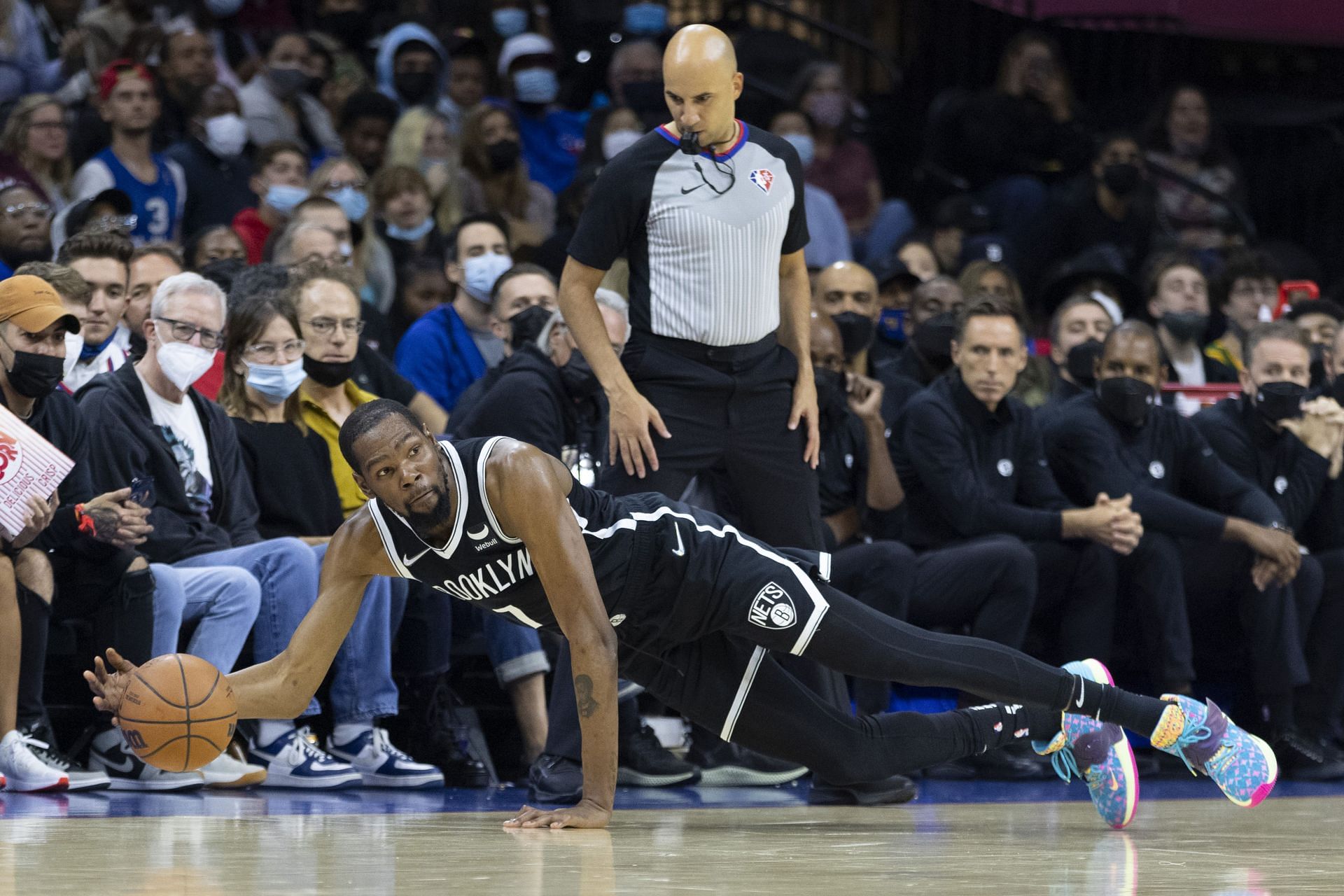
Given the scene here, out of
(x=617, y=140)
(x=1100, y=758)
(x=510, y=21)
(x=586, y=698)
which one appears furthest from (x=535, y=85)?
(x=586, y=698)

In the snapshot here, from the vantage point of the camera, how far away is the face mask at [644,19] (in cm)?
1141

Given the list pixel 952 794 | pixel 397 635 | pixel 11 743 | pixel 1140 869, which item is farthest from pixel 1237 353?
pixel 11 743

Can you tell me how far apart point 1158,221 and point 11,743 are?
291 inches

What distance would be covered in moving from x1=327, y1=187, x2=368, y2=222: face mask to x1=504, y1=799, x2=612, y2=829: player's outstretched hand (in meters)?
4.38

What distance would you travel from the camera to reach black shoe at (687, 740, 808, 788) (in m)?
5.89

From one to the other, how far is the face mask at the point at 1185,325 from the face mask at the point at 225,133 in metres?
4.41

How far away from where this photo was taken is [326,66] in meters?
9.98

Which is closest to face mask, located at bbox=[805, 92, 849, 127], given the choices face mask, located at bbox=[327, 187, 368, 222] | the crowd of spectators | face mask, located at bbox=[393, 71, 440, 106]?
the crowd of spectators

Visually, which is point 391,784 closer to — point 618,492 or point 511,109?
point 618,492

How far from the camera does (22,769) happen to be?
195 inches

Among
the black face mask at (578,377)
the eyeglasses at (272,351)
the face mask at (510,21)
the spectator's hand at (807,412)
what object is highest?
the face mask at (510,21)

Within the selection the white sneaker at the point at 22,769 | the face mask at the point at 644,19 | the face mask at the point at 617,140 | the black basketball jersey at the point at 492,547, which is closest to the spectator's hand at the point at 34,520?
the white sneaker at the point at 22,769

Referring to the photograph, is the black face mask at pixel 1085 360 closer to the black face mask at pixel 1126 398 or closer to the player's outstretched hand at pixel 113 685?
the black face mask at pixel 1126 398

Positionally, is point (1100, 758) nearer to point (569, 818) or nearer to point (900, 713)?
point (900, 713)
